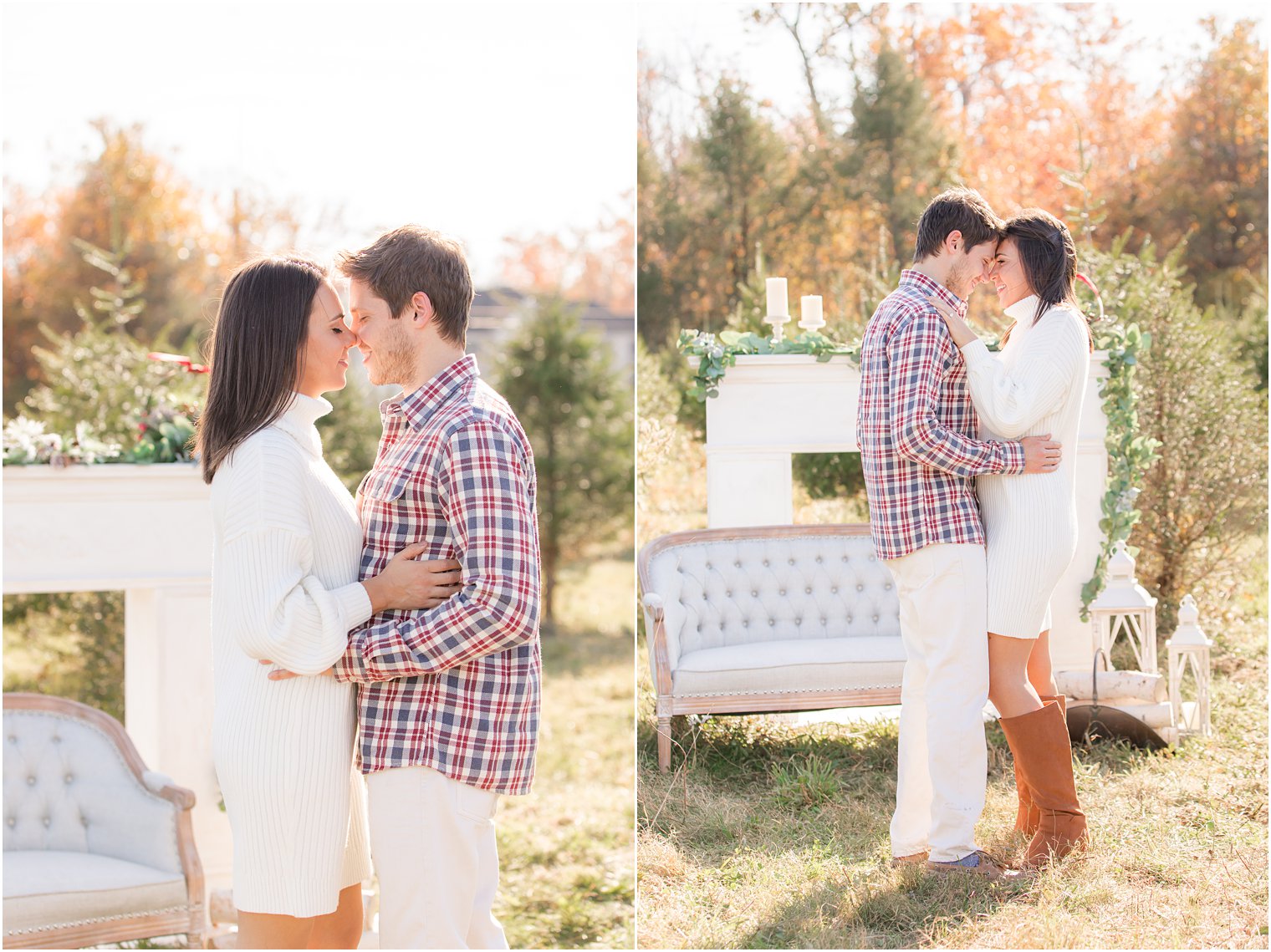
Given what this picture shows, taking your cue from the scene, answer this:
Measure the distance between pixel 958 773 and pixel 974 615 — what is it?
443mm

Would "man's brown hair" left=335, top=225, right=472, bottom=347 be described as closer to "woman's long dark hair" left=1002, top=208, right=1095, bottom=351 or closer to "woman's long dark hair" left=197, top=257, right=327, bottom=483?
"woman's long dark hair" left=197, top=257, right=327, bottom=483

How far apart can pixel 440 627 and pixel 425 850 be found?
1.38ft

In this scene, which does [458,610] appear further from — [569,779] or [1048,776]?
[569,779]

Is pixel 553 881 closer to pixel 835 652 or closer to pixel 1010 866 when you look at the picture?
pixel 835 652

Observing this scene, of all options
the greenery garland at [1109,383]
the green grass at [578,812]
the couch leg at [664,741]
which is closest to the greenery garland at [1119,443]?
the greenery garland at [1109,383]

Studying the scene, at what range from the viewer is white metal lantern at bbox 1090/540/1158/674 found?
15.6ft

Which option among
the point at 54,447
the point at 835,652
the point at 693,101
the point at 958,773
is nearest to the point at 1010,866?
the point at 958,773

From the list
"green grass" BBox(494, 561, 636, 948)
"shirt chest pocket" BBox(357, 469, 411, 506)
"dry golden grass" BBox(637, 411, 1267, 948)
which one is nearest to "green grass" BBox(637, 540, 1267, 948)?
"dry golden grass" BBox(637, 411, 1267, 948)

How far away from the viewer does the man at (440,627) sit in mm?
1960

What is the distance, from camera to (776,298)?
5.17 m

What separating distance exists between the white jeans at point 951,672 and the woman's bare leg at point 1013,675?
0.03 metres

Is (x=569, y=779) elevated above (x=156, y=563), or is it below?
below

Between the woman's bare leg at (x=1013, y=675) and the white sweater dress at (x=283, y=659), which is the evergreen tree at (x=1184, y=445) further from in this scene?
the white sweater dress at (x=283, y=659)

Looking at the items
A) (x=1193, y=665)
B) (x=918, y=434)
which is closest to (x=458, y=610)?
(x=918, y=434)
